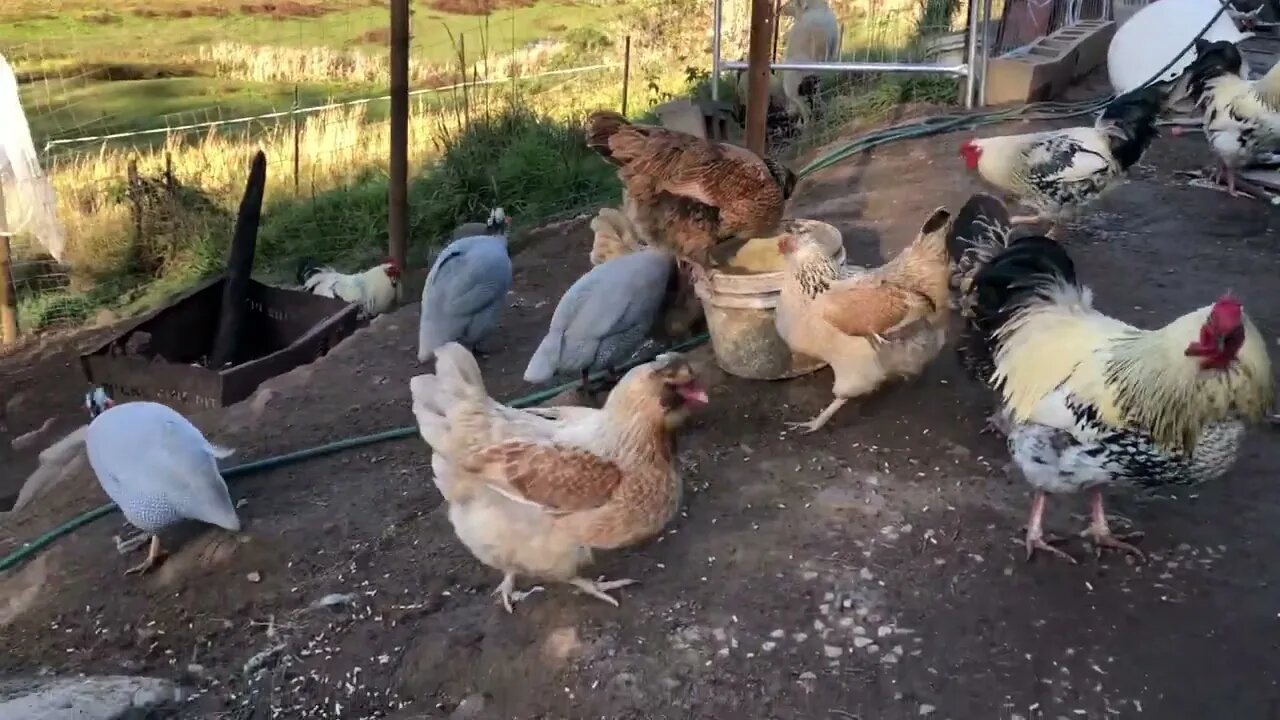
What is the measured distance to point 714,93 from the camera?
9.82m

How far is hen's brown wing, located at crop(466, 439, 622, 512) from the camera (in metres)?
3.21

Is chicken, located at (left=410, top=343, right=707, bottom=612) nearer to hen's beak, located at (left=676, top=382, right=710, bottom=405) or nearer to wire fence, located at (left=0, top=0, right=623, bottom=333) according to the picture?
hen's beak, located at (left=676, top=382, right=710, bottom=405)

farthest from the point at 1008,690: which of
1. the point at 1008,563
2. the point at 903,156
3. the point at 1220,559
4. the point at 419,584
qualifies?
the point at 903,156

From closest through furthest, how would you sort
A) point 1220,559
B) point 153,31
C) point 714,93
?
point 1220,559
point 714,93
point 153,31

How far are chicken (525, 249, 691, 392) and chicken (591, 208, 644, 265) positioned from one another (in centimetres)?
59

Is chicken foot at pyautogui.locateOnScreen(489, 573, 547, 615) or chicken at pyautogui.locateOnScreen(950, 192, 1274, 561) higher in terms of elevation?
chicken at pyautogui.locateOnScreen(950, 192, 1274, 561)

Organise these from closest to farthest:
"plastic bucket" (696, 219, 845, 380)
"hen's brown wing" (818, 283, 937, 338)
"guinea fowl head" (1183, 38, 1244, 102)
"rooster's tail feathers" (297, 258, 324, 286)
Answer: "hen's brown wing" (818, 283, 937, 338) < "plastic bucket" (696, 219, 845, 380) < "guinea fowl head" (1183, 38, 1244, 102) < "rooster's tail feathers" (297, 258, 324, 286)

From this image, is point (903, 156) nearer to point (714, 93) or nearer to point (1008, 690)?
point (714, 93)

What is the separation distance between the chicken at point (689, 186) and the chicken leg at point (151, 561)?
2.71 m

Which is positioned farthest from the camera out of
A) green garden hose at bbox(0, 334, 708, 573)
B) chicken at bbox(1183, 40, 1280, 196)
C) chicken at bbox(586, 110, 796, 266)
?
chicken at bbox(1183, 40, 1280, 196)

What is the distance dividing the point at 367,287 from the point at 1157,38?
6.91 meters

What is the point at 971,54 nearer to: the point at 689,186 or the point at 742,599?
the point at 689,186

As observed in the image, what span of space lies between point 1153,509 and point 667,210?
272 cm

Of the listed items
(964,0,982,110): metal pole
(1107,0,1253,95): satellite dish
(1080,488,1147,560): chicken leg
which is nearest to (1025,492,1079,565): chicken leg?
(1080,488,1147,560): chicken leg
